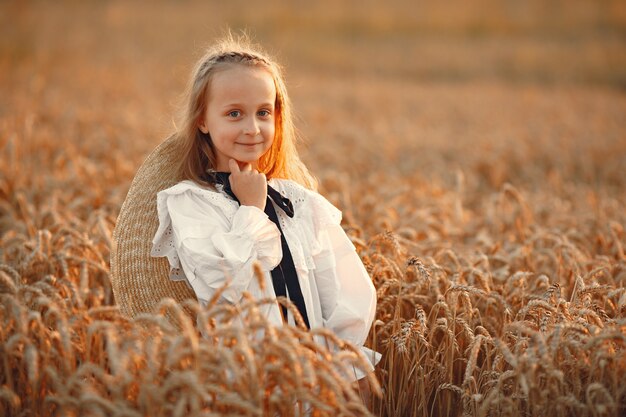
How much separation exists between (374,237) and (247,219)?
1.01 m

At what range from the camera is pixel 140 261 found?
2.68 metres

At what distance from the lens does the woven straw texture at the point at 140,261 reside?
266cm

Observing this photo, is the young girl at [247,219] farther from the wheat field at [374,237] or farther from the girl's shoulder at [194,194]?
the wheat field at [374,237]

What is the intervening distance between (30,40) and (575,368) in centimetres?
2118

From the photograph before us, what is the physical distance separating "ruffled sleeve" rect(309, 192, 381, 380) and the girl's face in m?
0.38

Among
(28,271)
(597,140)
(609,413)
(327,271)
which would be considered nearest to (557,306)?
(609,413)

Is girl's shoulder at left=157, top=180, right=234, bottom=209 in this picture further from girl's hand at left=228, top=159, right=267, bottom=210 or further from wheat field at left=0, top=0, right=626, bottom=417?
wheat field at left=0, top=0, right=626, bottom=417

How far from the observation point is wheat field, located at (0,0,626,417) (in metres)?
2.00

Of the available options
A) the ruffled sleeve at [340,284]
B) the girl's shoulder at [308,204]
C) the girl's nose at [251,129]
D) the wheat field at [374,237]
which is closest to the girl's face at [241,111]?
the girl's nose at [251,129]

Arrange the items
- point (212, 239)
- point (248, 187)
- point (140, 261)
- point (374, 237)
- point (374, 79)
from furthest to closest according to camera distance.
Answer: point (374, 79) → point (374, 237) → point (140, 261) → point (248, 187) → point (212, 239)

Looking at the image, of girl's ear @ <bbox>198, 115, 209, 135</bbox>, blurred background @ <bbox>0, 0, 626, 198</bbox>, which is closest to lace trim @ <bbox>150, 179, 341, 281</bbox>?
girl's ear @ <bbox>198, 115, 209, 135</bbox>

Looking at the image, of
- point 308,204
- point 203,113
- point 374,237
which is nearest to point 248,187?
point 308,204

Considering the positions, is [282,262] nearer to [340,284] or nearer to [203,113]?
[340,284]

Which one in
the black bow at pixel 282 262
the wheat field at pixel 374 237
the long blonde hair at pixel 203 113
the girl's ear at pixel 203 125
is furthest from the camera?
the girl's ear at pixel 203 125
